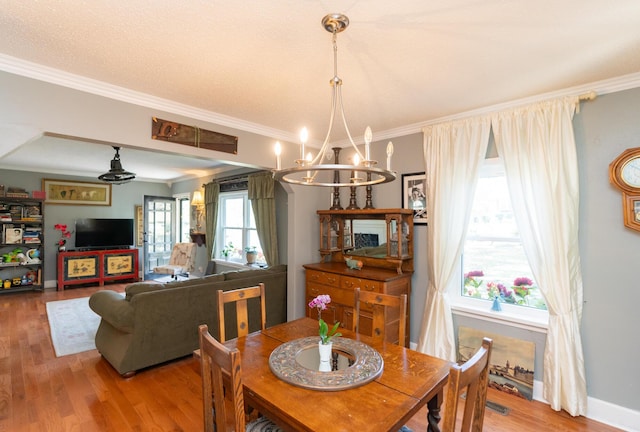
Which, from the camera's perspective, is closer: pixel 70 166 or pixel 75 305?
pixel 75 305

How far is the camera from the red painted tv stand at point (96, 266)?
21.8 ft

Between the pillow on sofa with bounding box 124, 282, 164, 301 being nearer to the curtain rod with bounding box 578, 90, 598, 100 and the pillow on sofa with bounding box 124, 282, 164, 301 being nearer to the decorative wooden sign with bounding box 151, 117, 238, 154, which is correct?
the decorative wooden sign with bounding box 151, 117, 238, 154

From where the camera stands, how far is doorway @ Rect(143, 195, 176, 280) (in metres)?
7.74

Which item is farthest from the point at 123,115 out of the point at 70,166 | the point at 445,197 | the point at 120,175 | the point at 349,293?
the point at 70,166

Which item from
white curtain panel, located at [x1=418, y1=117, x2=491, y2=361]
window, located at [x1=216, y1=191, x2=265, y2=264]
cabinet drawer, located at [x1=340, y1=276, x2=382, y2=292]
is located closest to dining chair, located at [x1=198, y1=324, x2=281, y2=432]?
cabinet drawer, located at [x1=340, y1=276, x2=382, y2=292]

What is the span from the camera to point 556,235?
2.51 meters

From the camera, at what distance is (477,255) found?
3.16 meters

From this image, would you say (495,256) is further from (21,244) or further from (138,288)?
(21,244)

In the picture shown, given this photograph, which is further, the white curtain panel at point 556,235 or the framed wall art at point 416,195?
the framed wall art at point 416,195

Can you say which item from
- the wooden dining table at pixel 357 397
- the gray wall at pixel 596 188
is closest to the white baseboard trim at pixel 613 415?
the gray wall at pixel 596 188

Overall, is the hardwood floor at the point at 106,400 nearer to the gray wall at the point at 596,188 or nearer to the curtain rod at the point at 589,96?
the gray wall at the point at 596,188

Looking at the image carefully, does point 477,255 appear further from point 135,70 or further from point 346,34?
point 135,70

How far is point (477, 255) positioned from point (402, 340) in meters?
1.56

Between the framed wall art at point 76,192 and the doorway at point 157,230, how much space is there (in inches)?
36.2
